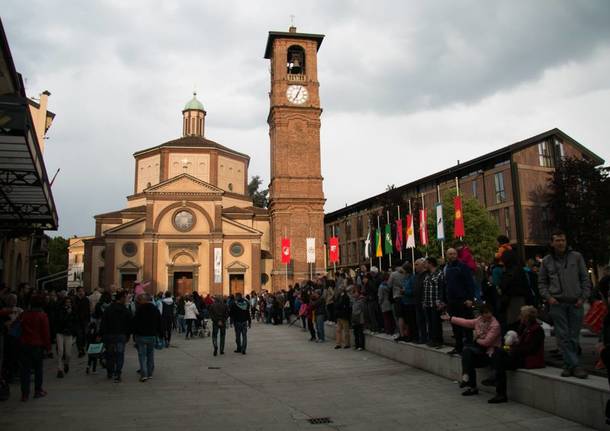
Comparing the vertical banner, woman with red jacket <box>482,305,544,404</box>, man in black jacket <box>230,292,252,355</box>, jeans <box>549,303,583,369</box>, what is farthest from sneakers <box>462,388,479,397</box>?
the vertical banner

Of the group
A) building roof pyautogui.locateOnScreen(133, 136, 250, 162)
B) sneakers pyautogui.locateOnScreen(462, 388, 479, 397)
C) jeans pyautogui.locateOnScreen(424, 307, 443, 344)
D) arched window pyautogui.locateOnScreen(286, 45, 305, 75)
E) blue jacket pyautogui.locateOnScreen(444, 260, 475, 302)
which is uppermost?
arched window pyautogui.locateOnScreen(286, 45, 305, 75)

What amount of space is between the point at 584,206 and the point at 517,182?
5619 mm

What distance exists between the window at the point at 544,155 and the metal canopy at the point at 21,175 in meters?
36.5

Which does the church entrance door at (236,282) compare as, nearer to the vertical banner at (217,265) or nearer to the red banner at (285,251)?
the vertical banner at (217,265)

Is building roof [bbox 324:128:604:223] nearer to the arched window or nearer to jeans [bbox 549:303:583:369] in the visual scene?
the arched window

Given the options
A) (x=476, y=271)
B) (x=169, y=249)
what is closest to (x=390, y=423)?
(x=476, y=271)

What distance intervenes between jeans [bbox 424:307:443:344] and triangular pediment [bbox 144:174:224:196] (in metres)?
32.7

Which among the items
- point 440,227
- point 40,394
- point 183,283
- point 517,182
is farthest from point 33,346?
point 517,182

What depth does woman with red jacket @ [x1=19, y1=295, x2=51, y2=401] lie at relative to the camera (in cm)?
781

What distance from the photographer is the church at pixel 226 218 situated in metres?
39.2

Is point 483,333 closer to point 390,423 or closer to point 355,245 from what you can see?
point 390,423

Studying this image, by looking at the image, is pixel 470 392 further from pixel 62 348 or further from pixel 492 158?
pixel 492 158

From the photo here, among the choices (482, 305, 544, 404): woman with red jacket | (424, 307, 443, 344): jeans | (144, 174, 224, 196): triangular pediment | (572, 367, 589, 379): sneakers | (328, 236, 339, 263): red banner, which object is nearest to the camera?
(572, 367, 589, 379): sneakers

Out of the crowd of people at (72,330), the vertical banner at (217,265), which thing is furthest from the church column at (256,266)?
the crowd of people at (72,330)
